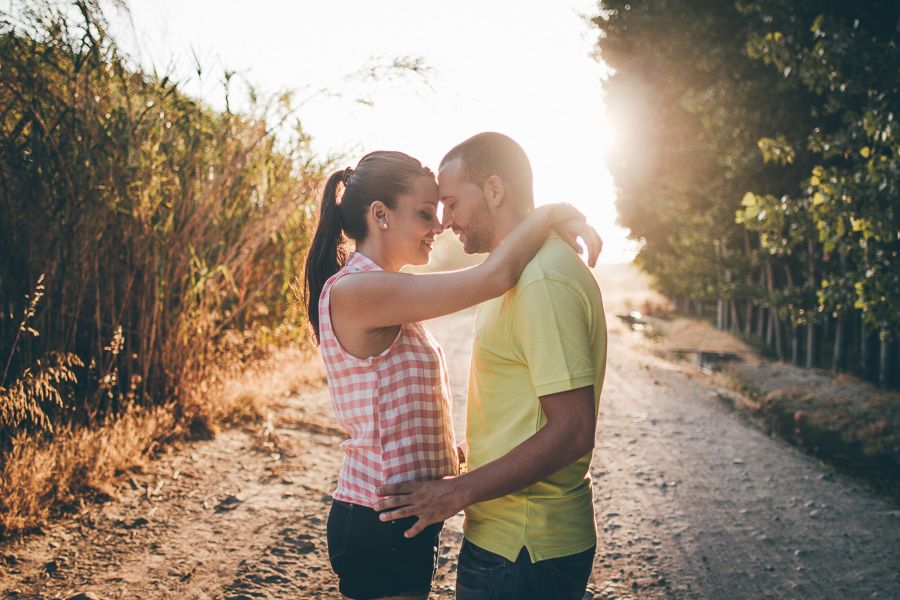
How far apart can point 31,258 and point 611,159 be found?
19.4 meters

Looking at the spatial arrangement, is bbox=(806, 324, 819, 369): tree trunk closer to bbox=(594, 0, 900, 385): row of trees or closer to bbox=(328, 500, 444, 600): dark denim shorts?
bbox=(594, 0, 900, 385): row of trees

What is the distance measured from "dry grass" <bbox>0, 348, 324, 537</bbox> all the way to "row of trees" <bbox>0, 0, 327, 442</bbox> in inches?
7.2

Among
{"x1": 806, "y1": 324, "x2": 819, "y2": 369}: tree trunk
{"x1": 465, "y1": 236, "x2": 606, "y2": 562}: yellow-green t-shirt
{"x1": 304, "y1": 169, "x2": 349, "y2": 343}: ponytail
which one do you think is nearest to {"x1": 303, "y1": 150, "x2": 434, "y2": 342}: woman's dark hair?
{"x1": 304, "y1": 169, "x2": 349, "y2": 343}: ponytail

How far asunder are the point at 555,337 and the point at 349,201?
828 mm

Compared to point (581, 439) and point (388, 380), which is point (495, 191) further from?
point (581, 439)

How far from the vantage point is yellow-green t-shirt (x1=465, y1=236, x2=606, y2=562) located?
5.28 ft

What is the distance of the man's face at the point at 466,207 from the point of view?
6.56ft

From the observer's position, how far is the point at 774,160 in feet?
23.8

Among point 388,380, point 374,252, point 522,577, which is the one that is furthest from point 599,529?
point 374,252

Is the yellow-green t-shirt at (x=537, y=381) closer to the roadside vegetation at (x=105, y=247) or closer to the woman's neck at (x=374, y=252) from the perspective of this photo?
the woman's neck at (x=374, y=252)

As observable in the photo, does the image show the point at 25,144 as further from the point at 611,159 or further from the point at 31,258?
the point at 611,159

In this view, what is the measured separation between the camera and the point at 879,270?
18.4 ft

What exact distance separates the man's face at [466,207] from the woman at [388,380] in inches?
7.4

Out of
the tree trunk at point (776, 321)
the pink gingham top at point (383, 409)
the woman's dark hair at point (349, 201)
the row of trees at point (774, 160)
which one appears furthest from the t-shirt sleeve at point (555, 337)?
the tree trunk at point (776, 321)
